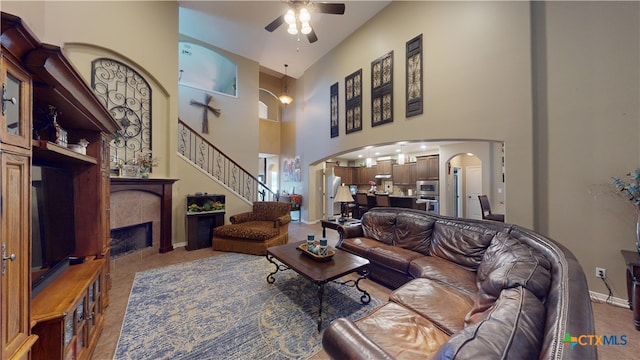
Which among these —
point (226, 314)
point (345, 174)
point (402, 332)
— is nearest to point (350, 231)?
point (226, 314)

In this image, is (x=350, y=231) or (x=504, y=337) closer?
(x=504, y=337)

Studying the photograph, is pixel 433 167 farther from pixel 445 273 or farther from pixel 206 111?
pixel 206 111

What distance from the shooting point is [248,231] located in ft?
12.8

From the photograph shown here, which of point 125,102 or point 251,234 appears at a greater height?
point 125,102

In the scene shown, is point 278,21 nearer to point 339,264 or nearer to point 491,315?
point 339,264

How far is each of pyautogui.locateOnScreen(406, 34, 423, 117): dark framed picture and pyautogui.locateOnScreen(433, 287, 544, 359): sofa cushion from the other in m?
3.62

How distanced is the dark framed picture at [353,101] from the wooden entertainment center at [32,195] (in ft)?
14.3

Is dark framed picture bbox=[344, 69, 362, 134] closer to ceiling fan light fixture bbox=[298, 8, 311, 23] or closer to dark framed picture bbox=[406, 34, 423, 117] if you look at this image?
dark framed picture bbox=[406, 34, 423, 117]

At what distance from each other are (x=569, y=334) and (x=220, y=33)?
695cm

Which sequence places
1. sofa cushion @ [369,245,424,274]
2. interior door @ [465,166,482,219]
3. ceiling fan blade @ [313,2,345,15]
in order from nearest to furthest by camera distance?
sofa cushion @ [369,245,424,274] < ceiling fan blade @ [313,2,345,15] < interior door @ [465,166,482,219]

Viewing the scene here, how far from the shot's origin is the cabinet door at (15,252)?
0.91 m

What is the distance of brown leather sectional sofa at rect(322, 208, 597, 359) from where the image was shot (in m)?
0.76

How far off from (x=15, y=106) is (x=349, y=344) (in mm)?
1918

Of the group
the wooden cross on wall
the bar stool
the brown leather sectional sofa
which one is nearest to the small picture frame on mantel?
the wooden cross on wall
